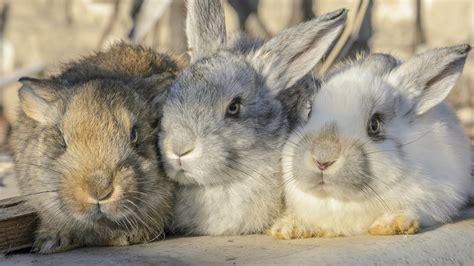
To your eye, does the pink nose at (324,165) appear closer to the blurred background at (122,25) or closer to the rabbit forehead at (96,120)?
the rabbit forehead at (96,120)

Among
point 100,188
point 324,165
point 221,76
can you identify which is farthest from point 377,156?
point 100,188

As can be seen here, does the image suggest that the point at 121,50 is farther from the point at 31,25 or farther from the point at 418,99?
the point at 31,25

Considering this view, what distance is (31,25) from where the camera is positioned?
14234 millimetres

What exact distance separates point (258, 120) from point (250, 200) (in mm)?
452

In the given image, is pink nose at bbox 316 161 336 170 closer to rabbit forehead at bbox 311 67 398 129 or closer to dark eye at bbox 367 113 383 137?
rabbit forehead at bbox 311 67 398 129

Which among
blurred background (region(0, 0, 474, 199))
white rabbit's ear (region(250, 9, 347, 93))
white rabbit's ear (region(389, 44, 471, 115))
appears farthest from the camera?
blurred background (region(0, 0, 474, 199))

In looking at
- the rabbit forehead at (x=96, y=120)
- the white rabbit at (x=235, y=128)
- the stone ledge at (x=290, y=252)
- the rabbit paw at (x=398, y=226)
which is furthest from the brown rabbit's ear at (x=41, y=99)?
the rabbit paw at (x=398, y=226)

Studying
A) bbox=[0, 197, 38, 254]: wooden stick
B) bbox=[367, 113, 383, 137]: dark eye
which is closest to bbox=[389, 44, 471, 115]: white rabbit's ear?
bbox=[367, 113, 383, 137]: dark eye

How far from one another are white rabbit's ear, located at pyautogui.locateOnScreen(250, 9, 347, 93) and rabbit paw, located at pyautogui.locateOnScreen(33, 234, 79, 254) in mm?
1463

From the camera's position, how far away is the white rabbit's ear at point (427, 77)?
16.3ft

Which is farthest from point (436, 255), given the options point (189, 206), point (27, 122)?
point (27, 122)

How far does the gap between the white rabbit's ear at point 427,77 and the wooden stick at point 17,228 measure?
2.18 metres

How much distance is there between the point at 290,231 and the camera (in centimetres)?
491

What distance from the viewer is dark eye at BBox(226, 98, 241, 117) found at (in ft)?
16.1
